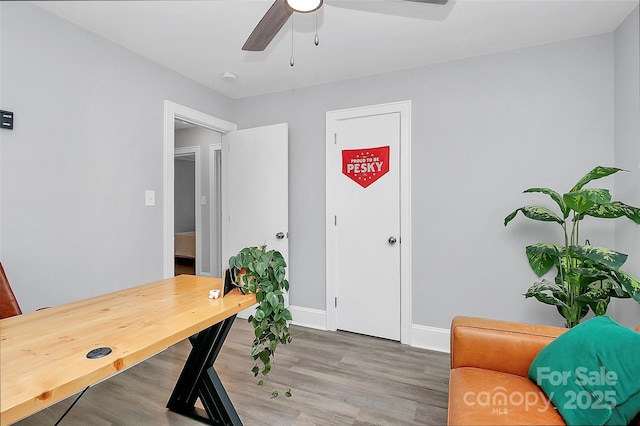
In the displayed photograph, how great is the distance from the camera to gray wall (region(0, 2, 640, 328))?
187 cm

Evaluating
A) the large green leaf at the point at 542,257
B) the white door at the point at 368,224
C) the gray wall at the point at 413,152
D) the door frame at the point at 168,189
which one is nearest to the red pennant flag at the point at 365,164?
the white door at the point at 368,224

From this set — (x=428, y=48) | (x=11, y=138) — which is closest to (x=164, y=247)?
(x=11, y=138)

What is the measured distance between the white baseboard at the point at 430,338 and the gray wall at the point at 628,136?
1.14 metres

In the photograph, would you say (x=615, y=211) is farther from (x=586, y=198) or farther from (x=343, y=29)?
(x=343, y=29)

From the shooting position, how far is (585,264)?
76.3 inches

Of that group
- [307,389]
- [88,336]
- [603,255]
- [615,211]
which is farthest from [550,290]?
[88,336]

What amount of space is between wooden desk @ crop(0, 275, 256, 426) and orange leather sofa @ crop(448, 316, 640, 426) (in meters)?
0.95

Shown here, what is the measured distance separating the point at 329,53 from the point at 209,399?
8.03 feet

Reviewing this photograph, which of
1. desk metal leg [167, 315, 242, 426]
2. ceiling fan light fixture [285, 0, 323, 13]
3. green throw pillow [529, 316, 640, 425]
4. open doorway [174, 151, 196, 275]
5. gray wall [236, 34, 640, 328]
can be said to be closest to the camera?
green throw pillow [529, 316, 640, 425]

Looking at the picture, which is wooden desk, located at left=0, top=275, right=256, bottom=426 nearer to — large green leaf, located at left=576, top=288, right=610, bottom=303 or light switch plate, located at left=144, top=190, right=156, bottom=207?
light switch plate, located at left=144, top=190, right=156, bottom=207

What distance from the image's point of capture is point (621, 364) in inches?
41.9

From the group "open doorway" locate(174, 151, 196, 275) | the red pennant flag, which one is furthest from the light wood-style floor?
"open doorway" locate(174, 151, 196, 275)

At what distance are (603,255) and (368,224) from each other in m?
1.62

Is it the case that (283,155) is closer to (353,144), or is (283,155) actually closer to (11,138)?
(353,144)
